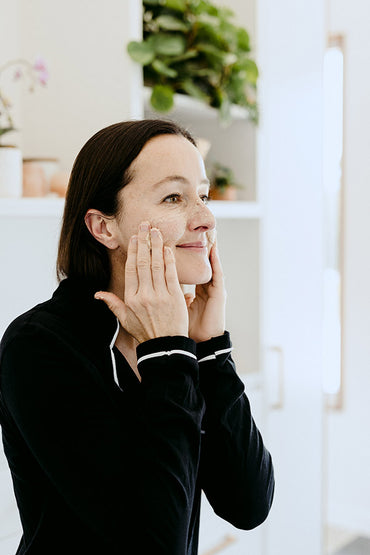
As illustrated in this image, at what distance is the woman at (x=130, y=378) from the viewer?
0.94m

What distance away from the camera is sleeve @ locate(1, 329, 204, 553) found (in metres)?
0.93

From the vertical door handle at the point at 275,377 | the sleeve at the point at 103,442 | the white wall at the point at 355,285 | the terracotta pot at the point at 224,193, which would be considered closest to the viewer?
the sleeve at the point at 103,442

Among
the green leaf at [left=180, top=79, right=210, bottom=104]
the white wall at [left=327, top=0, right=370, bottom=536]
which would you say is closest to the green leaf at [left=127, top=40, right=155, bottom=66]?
the green leaf at [left=180, top=79, right=210, bottom=104]

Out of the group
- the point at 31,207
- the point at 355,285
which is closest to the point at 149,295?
the point at 31,207

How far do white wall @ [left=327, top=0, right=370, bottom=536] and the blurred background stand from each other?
0.36m

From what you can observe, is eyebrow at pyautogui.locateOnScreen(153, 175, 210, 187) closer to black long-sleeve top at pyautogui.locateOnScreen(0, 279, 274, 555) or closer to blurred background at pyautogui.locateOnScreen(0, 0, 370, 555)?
black long-sleeve top at pyautogui.locateOnScreen(0, 279, 274, 555)

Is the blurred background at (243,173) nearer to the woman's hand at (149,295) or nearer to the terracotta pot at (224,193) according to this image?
the terracotta pot at (224,193)

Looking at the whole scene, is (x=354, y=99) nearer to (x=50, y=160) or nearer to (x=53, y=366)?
(x=50, y=160)

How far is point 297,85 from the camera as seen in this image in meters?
2.35

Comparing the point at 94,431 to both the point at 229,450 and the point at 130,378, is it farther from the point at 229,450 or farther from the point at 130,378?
the point at 229,450

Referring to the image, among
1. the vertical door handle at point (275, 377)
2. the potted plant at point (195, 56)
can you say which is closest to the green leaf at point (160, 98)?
the potted plant at point (195, 56)

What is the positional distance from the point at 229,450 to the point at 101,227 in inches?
16.9

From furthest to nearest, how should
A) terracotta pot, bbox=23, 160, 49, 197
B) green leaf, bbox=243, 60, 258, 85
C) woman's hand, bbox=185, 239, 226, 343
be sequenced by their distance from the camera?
green leaf, bbox=243, 60, 258, 85 < terracotta pot, bbox=23, 160, 49, 197 < woman's hand, bbox=185, 239, 226, 343

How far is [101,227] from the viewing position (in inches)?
44.4
